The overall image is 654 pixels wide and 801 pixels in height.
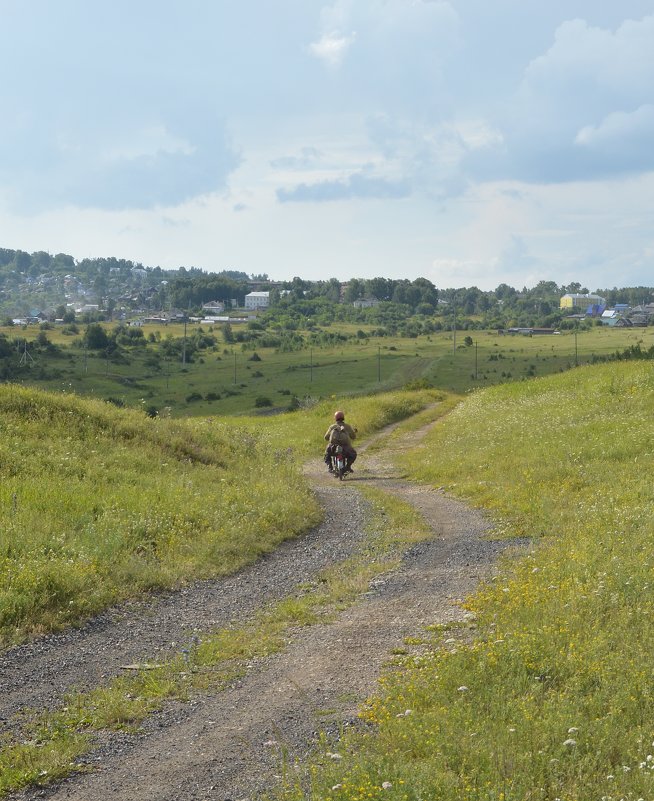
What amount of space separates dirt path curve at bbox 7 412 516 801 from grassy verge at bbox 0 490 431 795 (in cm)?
20

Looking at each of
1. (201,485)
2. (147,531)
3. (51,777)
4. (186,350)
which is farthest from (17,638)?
(186,350)

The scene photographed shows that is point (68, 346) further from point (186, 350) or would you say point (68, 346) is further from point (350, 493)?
point (350, 493)

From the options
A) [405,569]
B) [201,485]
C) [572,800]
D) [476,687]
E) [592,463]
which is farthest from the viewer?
[592,463]

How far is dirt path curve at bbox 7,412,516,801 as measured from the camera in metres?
6.85

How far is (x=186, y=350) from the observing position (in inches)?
6403

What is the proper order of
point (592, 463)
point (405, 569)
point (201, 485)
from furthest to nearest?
point (592, 463), point (201, 485), point (405, 569)

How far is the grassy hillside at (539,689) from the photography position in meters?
6.36

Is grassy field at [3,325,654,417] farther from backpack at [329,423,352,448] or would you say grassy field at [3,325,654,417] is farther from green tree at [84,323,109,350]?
backpack at [329,423,352,448]

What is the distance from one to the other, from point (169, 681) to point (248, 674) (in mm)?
801

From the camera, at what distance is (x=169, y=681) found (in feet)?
29.2

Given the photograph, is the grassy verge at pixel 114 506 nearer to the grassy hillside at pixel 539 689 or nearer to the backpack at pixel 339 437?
the backpack at pixel 339 437

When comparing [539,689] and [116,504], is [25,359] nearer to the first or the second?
[116,504]

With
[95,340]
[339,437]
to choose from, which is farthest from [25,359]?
[339,437]

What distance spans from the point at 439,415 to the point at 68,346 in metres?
127
